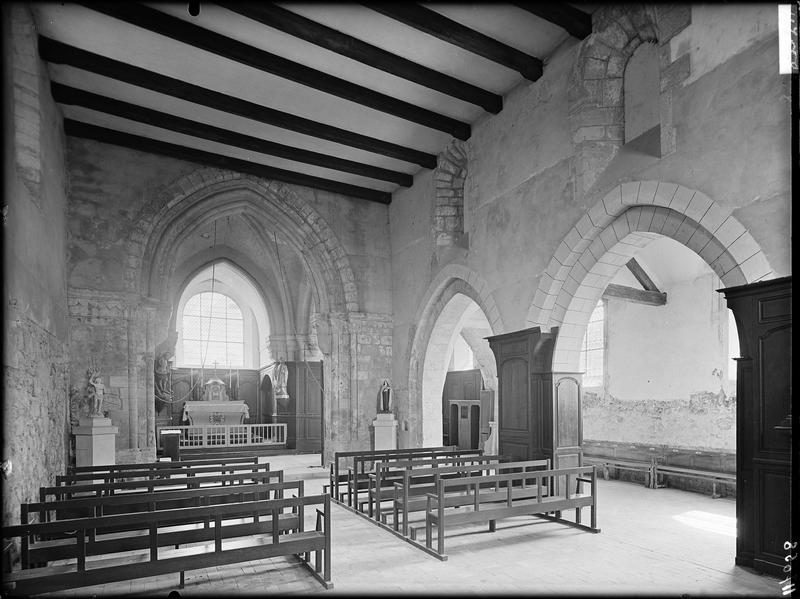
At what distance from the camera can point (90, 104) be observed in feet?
29.4

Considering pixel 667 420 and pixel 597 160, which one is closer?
pixel 597 160

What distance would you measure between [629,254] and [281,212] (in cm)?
710

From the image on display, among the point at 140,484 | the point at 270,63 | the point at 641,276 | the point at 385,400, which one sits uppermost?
the point at 270,63

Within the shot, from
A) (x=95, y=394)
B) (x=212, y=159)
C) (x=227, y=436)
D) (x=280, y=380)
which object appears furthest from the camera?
(x=280, y=380)

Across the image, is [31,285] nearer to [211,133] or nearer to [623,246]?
[211,133]

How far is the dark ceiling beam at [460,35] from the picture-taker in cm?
689

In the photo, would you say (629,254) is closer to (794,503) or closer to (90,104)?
(794,503)

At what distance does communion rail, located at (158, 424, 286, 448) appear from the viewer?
15398 millimetres

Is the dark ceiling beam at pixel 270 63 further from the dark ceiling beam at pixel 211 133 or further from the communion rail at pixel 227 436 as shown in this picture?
the communion rail at pixel 227 436

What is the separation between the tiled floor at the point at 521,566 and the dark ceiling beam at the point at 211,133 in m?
6.44

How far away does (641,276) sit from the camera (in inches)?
425

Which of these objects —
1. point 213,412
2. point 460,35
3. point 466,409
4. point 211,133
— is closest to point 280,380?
point 213,412

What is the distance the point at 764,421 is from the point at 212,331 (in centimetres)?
1840

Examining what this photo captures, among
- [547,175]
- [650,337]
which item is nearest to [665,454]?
[650,337]
